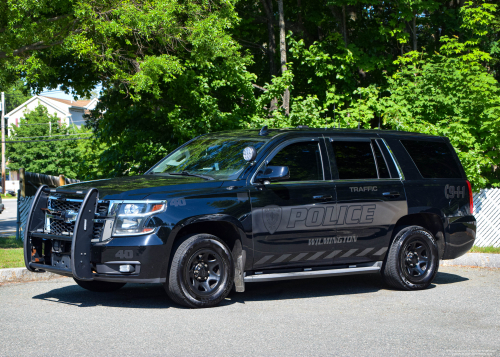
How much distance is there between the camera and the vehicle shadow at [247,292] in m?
6.69

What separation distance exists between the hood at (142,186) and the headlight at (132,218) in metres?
0.07

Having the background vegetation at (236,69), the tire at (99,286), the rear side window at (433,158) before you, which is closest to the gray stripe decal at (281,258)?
the tire at (99,286)

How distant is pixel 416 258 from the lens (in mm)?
7801

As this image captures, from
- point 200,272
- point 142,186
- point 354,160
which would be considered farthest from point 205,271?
point 354,160

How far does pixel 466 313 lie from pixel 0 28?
10.4m

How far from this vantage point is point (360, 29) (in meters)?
20.5

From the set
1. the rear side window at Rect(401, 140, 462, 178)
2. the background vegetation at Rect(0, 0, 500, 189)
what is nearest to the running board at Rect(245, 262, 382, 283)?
the rear side window at Rect(401, 140, 462, 178)

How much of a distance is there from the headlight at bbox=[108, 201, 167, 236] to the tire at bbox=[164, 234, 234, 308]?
0.47 m

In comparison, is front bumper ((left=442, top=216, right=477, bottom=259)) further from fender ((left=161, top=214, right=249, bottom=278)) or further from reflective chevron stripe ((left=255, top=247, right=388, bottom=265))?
fender ((left=161, top=214, right=249, bottom=278))

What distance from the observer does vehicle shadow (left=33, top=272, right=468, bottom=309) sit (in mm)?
6688

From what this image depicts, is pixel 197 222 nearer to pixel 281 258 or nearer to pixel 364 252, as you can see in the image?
pixel 281 258

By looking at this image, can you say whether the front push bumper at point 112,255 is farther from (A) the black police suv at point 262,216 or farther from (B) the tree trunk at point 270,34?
(B) the tree trunk at point 270,34

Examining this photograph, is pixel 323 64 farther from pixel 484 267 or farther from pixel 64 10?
→ pixel 484 267

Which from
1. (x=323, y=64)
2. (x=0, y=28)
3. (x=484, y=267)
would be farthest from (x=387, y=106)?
(x=0, y=28)
